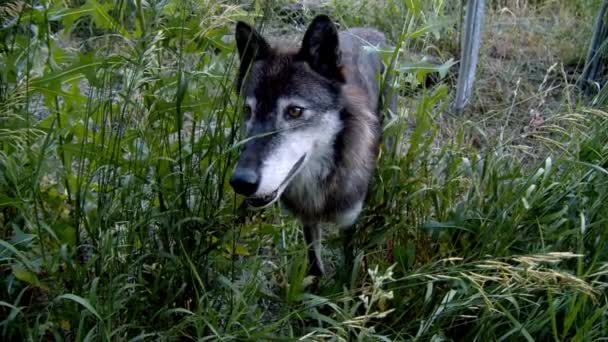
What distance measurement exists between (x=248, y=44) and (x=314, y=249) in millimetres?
1150

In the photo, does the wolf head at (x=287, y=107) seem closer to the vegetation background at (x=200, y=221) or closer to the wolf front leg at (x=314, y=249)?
the vegetation background at (x=200, y=221)

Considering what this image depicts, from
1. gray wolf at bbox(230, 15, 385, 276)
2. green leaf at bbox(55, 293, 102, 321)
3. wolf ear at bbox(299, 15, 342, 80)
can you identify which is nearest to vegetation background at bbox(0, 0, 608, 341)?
green leaf at bbox(55, 293, 102, 321)

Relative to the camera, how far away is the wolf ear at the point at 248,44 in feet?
8.98

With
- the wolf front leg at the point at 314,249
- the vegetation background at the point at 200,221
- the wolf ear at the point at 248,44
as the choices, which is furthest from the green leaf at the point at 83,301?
the wolf front leg at the point at 314,249

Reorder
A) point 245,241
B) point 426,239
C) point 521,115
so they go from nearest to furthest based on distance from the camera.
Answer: point 245,241
point 426,239
point 521,115

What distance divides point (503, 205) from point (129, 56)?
67.8 inches

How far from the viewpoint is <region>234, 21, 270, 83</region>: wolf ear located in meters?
2.74

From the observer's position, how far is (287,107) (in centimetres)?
286

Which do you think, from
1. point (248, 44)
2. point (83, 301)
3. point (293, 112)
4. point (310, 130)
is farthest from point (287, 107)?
point (83, 301)

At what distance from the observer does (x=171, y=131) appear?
8.79ft

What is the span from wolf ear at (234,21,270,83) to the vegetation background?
0.18ft

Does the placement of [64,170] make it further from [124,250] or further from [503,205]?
[503,205]

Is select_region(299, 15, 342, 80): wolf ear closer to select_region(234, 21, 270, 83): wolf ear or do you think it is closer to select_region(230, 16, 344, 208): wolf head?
Result: select_region(230, 16, 344, 208): wolf head

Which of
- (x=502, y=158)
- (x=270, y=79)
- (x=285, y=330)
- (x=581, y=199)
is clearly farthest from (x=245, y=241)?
(x=581, y=199)
